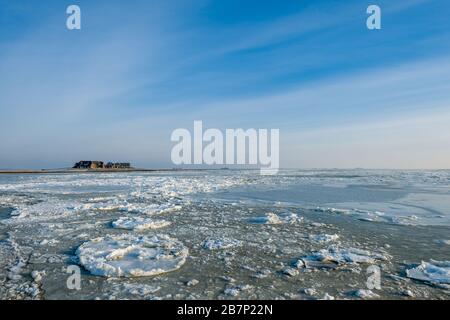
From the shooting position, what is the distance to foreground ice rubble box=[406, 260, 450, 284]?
3758 mm

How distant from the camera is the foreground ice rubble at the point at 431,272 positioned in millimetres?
3758

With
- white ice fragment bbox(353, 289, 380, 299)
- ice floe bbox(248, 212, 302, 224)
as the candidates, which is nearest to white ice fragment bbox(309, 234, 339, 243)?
ice floe bbox(248, 212, 302, 224)

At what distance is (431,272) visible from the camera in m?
3.97

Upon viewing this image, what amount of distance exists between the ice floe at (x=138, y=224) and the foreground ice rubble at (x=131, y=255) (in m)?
0.91

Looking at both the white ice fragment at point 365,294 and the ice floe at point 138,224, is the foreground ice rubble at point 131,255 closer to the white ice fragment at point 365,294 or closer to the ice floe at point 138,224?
the ice floe at point 138,224

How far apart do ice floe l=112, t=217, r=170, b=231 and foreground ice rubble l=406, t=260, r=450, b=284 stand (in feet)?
16.5

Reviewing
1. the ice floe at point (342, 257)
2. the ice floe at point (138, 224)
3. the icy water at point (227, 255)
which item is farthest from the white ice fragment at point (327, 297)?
the ice floe at point (138, 224)

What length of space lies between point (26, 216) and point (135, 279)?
5949 millimetres

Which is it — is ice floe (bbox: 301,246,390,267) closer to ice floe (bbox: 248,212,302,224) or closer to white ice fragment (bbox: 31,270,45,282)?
ice floe (bbox: 248,212,302,224)

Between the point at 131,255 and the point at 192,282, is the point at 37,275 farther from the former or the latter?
the point at 192,282

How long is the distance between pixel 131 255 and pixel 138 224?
231 cm

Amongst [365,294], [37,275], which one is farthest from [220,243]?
[37,275]
